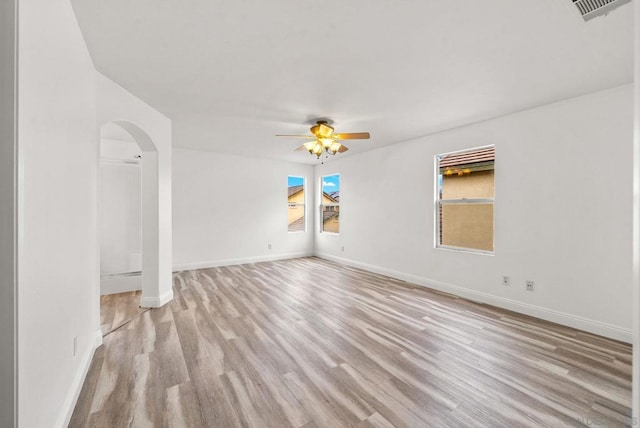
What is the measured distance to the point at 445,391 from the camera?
1.83 meters

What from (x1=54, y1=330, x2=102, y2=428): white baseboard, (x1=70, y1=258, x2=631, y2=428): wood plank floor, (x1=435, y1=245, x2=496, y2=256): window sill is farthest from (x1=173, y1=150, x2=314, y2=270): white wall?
(x1=435, y1=245, x2=496, y2=256): window sill

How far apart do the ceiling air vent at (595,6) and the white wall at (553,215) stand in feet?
5.41

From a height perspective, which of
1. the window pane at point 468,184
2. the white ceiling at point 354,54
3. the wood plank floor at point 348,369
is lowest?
the wood plank floor at point 348,369

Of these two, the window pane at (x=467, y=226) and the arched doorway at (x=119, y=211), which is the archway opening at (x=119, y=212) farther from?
the window pane at (x=467, y=226)

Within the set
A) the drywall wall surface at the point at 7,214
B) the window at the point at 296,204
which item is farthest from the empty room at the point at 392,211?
the window at the point at 296,204

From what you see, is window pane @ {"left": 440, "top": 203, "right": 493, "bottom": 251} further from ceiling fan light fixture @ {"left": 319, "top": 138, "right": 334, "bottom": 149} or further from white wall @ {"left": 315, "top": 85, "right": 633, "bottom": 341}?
ceiling fan light fixture @ {"left": 319, "top": 138, "right": 334, "bottom": 149}

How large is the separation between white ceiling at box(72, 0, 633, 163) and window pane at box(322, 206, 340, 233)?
3.46m

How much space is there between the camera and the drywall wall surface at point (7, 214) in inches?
38.1

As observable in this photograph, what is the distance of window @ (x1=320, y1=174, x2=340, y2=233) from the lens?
6.53 m

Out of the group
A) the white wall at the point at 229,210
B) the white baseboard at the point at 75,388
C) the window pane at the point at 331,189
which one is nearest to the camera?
the white baseboard at the point at 75,388

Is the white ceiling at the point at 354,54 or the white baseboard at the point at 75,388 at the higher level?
the white ceiling at the point at 354,54

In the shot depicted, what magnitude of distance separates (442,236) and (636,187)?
379cm

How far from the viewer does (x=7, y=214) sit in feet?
3.23

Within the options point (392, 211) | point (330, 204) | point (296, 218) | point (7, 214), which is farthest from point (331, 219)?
Answer: point (7, 214)
